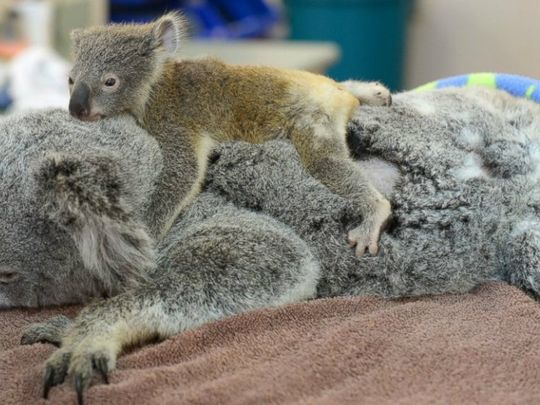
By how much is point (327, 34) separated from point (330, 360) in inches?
181

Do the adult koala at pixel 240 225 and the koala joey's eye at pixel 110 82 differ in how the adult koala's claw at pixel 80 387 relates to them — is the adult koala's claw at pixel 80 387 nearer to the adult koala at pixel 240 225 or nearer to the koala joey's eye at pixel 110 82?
the adult koala at pixel 240 225

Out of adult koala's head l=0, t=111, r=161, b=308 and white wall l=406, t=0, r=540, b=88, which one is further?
white wall l=406, t=0, r=540, b=88

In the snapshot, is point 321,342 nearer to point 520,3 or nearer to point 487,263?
point 487,263

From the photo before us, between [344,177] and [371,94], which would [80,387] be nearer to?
[344,177]

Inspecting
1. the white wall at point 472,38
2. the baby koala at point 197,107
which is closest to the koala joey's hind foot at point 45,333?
the baby koala at point 197,107

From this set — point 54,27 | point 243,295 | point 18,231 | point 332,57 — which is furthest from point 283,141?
point 54,27

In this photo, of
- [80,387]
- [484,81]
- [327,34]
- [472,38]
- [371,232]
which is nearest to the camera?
[80,387]

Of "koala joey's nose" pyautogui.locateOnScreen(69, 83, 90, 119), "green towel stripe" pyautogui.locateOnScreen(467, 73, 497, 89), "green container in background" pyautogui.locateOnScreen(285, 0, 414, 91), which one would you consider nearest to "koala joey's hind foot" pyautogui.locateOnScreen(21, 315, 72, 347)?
"koala joey's nose" pyautogui.locateOnScreen(69, 83, 90, 119)

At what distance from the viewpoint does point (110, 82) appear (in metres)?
1.58

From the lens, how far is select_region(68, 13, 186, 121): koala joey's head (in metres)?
1.55

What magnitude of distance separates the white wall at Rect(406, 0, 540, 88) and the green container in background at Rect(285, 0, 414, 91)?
0.31 meters

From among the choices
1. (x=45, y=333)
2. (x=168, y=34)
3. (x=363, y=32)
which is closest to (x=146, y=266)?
(x=45, y=333)

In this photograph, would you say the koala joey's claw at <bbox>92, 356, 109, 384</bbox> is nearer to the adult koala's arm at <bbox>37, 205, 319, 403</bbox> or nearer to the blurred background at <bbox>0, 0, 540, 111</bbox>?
the adult koala's arm at <bbox>37, 205, 319, 403</bbox>

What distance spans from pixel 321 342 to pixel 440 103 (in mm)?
745
